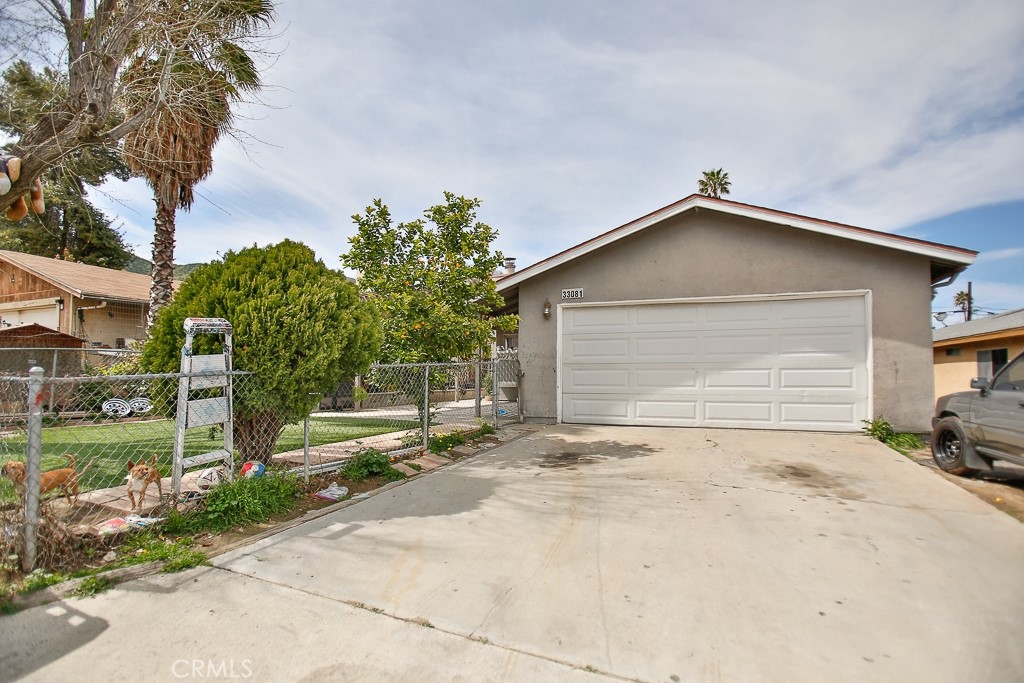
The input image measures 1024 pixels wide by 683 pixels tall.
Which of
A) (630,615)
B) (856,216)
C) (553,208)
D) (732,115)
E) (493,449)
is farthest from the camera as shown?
(553,208)

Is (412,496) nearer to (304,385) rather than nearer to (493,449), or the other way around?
(304,385)

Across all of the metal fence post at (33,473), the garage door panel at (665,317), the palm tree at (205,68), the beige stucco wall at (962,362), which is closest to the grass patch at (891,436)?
the garage door panel at (665,317)

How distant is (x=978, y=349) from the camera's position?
15781 millimetres

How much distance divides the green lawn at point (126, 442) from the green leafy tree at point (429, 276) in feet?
6.45

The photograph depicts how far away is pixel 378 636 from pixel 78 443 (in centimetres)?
736

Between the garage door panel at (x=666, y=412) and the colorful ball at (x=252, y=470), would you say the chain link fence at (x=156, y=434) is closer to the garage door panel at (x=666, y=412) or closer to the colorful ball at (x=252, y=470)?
the colorful ball at (x=252, y=470)

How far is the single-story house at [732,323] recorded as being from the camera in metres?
7.48

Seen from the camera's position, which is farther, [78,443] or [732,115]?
[732,115]

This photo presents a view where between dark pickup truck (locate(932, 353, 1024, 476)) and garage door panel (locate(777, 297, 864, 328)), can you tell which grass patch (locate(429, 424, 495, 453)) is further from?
dark pickup truck (locate(932, 353, 1024, 476))

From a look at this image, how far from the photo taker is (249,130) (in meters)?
5.62

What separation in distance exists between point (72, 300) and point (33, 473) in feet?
54.6

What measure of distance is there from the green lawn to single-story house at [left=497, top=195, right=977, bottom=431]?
11.4 ft

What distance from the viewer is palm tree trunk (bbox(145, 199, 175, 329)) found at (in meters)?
10.2

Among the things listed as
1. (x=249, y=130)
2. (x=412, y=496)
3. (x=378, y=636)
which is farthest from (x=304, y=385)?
(x=249, y=130)
